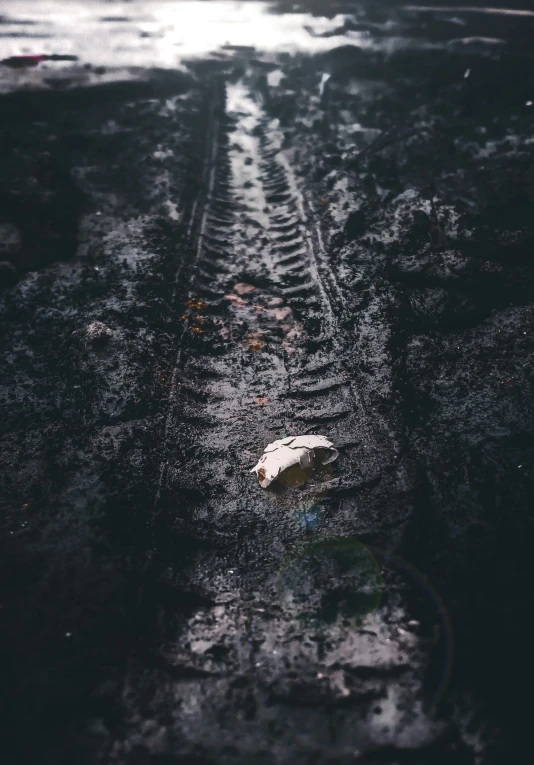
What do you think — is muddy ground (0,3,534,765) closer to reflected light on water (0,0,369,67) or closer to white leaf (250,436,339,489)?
white leaf (250,436,339,489)

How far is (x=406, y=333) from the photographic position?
11.5 ft

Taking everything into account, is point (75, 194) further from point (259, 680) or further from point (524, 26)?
point (524, 26)

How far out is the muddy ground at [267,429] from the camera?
1.98m

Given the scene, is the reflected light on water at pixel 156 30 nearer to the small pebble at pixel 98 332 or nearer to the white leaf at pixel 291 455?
the small pebble at pixel 98 332

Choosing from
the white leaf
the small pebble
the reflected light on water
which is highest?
the reflected light on water

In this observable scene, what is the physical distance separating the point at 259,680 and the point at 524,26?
8.83 metres

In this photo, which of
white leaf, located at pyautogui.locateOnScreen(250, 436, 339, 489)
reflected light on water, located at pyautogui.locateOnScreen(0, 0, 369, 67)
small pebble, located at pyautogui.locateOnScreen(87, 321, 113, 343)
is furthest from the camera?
reflected light on water, located at pyautogui.locateOnScreen(0, 0, 369, 67)

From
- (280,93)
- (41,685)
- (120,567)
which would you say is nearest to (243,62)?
(280,93)

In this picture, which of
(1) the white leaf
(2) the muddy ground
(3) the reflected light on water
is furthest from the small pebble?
(3) the reflected light on water

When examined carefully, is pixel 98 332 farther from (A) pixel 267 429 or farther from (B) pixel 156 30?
(B) pixel 156 30

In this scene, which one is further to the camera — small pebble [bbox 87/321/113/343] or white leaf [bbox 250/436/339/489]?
small pebble [bbox 87/321/113/343]

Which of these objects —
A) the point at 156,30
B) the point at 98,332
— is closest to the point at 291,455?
the point at 98,332

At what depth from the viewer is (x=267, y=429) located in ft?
10.3

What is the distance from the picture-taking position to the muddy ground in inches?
78.1
